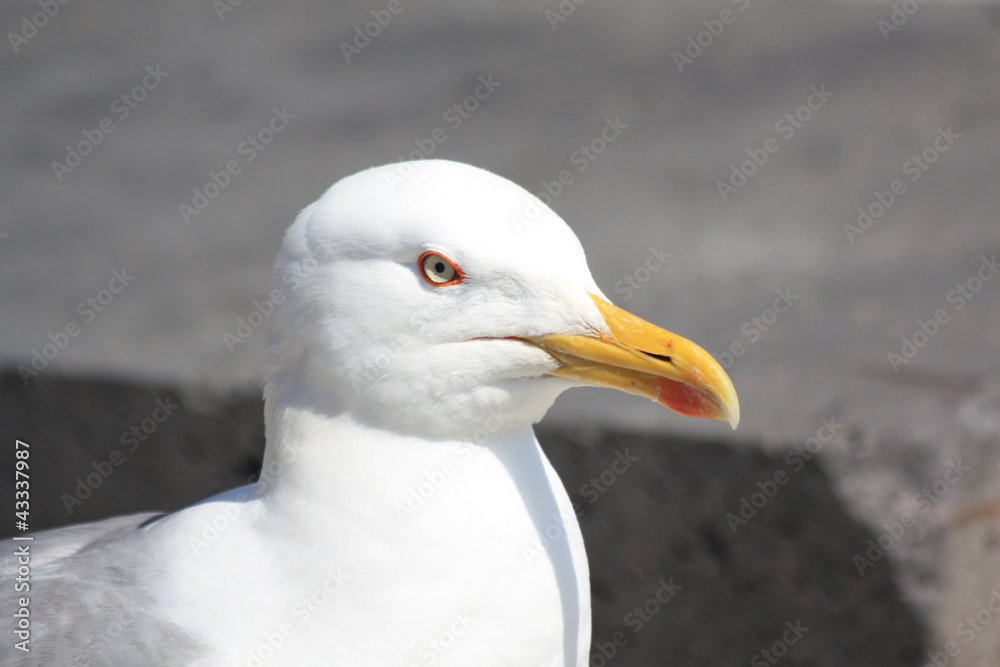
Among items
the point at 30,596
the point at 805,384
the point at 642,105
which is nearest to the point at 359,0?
the point at 642,105

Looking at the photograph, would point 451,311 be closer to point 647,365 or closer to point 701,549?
point 647,365

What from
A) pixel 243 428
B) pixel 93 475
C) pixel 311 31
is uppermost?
pixel 311 31

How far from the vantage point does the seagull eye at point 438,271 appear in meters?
2.01

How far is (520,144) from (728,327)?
73.6 inches

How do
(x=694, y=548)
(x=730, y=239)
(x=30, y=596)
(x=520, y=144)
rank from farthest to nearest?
1. (x=520, y=144)
2. (x=730, y=239)
3. (x=694, y=548)
4. (x=30, y=596)

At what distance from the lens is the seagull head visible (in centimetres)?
201

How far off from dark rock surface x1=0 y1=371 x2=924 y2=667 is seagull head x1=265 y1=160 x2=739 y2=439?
4.87ft

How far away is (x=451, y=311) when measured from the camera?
2.02 m

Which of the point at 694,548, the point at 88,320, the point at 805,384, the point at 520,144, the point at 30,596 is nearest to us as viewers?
the point at 30,596

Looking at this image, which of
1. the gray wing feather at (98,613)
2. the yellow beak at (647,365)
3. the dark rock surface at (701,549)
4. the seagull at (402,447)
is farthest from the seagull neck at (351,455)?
the dark rock surface at (701,549)

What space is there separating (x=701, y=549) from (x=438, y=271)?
190 centimetres

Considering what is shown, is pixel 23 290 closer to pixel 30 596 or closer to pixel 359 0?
pixel 30 596

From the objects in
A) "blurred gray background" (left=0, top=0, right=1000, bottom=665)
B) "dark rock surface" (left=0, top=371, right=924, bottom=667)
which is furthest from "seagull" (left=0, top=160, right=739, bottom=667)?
"blurred gray background" (left=0, top=0, right=1000, bottom=665)

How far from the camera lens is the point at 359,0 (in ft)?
22.2
